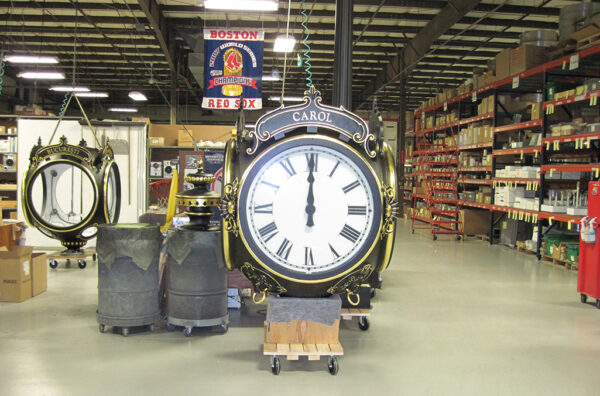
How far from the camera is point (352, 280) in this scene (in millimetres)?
2943

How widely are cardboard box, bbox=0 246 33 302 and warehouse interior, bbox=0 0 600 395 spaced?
0.06 ft

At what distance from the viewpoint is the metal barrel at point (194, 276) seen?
3.86 metres

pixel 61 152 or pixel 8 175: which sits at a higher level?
pixel 61 152

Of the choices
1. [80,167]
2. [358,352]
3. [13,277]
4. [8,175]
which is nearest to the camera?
[358,352]

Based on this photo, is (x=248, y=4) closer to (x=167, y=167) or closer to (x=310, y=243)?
(x=167, y=167)

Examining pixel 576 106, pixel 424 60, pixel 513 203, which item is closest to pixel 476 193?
pixel 513 203

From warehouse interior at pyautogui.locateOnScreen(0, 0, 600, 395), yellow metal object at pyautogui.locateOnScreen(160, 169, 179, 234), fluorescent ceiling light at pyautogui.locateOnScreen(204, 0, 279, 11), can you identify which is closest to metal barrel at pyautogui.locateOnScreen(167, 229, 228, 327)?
warehouse interior at pyautogui.locateOnScreen(0, 0, 600, 395)

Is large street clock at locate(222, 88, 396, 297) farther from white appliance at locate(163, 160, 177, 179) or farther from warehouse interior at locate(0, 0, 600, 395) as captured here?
white appliance at locate(163, 160, 177, 179)

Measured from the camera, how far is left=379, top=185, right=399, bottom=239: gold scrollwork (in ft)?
9.47

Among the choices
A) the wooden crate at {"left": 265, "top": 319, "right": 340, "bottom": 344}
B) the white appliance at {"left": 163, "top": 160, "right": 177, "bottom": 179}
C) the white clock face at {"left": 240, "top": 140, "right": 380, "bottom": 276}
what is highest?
the white appliance at {"left": 163, "top": 160, "right": 177, "bottom": 179}

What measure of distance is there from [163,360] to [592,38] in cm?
691

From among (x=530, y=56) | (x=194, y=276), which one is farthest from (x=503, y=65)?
(x=194, y=276)

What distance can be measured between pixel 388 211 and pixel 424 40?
36.5 feet

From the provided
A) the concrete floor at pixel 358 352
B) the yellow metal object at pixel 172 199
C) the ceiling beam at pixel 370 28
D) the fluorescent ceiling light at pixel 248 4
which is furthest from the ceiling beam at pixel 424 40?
the yellow metal object at pixel 172 199
